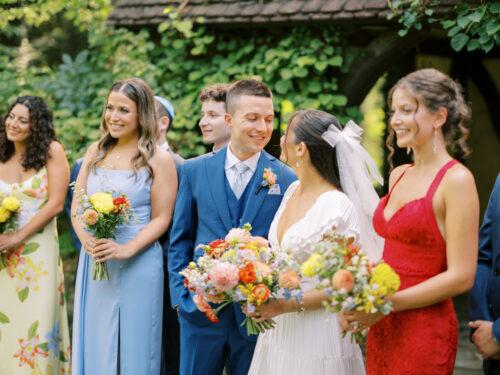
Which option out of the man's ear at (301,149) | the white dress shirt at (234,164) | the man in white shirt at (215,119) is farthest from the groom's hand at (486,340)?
the man in white shirt at (215,119)

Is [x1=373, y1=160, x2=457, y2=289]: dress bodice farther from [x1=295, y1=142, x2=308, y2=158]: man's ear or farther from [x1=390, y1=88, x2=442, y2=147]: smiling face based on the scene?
[x1=295, y1=142, x2=308, y2=158]: man's ear

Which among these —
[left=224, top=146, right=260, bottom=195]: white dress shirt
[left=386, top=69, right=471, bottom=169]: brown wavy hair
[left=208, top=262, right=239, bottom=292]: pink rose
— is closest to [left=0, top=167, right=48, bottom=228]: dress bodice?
[left=224, top=146, right=260, bottom=195]: white dress shirt

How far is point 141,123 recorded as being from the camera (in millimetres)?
5379

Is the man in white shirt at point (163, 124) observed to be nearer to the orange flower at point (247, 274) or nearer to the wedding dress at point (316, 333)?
the wedding dress at point (316, 333)

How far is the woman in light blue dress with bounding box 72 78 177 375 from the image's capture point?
5.30 m

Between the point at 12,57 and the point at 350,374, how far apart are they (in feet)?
25.8

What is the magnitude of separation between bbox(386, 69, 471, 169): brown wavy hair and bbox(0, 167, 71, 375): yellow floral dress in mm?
3379

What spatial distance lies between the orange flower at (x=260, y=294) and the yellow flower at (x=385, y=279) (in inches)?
23.6

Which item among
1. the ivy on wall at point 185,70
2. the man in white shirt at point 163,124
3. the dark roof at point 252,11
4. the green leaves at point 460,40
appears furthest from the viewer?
the ivy on wall at point 185,70

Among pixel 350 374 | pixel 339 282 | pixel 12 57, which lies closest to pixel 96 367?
pixel 350 374

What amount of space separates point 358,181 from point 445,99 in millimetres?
744

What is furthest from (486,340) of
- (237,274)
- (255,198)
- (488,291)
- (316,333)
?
(255,198)

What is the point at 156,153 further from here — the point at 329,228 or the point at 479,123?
the point at 479,123

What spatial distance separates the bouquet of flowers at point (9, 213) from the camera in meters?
5.81
